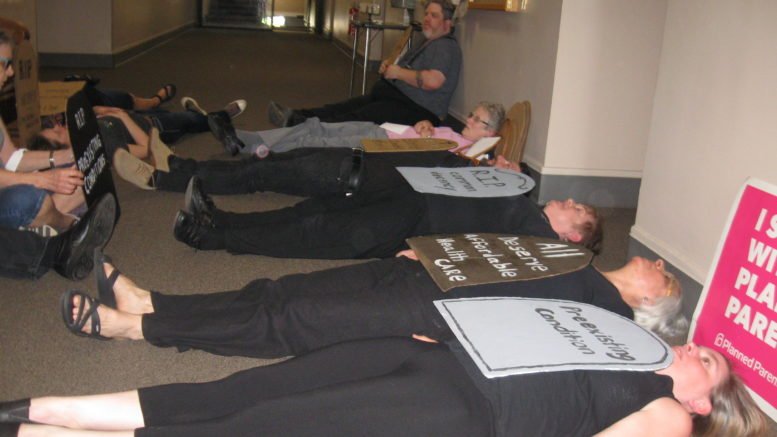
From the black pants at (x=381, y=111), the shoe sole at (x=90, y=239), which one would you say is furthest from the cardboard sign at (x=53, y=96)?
the shoe sole at (x=90, y=239)

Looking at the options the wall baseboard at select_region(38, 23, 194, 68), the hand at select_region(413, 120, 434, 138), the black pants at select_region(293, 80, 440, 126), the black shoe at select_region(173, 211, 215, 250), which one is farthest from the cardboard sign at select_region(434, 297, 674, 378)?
the wall baseboard at select_region(38, 23, 194, 68)

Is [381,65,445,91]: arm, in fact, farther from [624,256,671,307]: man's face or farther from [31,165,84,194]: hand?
[624,256,671,307]: man's face

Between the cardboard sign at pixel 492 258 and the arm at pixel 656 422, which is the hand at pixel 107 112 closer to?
the cardboard sign at pixel 492 258

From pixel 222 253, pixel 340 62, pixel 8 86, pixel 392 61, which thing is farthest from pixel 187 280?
pixel 340 62

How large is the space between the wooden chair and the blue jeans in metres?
2.09

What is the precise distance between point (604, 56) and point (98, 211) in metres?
2.66

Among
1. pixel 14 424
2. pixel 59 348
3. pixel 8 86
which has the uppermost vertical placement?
pixel 8 86

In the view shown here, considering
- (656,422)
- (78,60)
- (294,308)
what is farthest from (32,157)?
(78,60)

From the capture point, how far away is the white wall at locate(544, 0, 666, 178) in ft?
12.0

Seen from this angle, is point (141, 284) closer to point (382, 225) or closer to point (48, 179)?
point (48, 179)

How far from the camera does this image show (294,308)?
6.02 ft

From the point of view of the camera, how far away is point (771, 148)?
216cm

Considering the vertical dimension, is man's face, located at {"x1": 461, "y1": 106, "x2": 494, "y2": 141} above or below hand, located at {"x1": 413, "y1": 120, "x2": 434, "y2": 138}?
above

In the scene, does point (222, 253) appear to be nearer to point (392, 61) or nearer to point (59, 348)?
point (59, 348)
